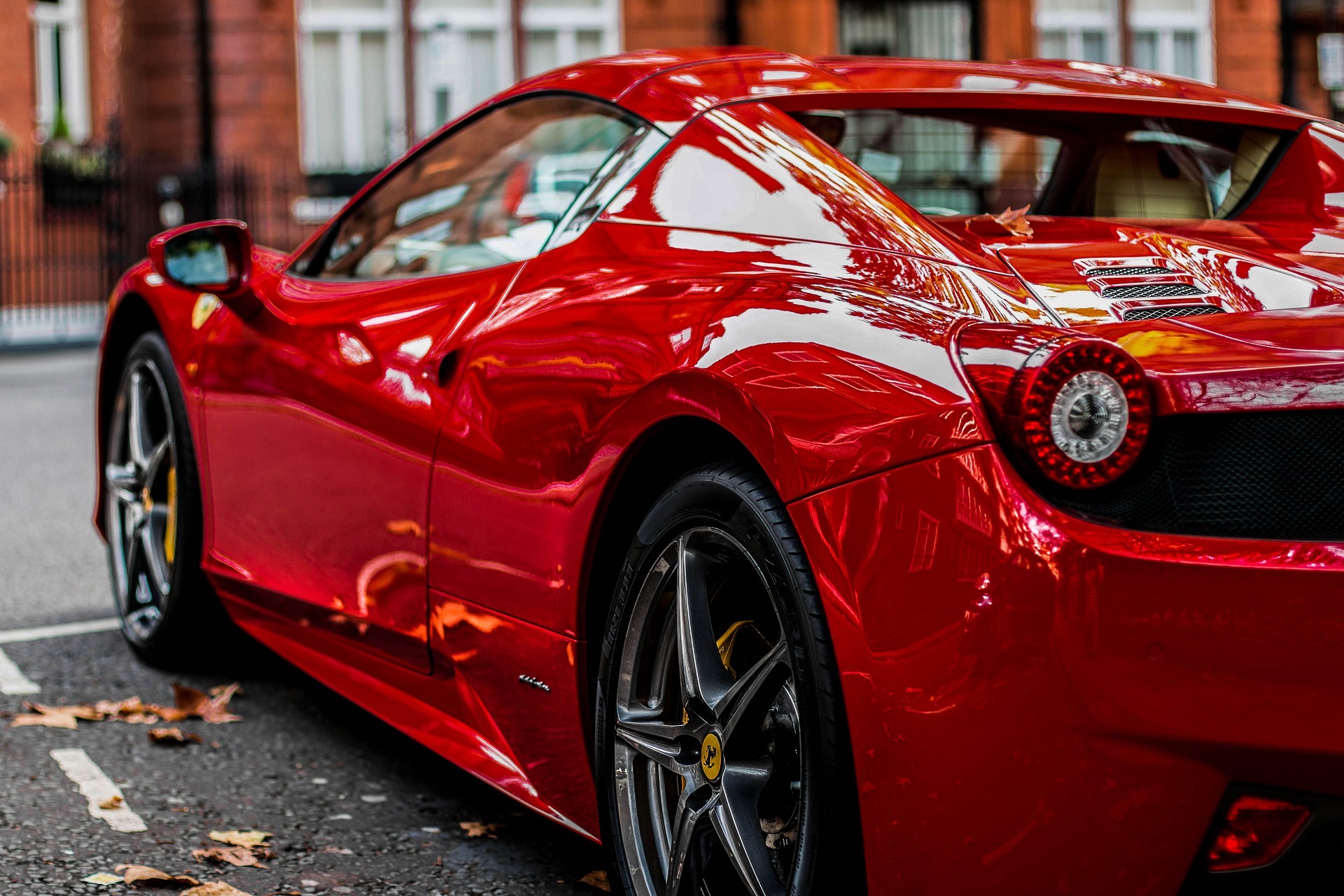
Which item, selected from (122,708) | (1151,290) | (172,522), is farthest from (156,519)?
(1151,290)

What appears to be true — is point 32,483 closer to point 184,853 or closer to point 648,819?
point 184,853

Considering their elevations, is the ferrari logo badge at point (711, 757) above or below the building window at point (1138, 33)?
below

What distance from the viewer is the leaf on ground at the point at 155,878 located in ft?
9.61

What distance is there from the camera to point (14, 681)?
4.38 m

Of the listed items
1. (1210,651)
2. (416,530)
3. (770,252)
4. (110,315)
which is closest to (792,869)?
(1210,651)

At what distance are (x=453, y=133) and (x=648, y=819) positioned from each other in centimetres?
166

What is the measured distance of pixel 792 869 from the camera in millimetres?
2162

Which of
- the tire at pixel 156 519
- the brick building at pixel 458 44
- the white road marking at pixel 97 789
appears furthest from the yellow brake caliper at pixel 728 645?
the brick building at pixel 458 44

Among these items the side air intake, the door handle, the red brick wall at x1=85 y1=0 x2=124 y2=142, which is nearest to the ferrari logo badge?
the side air intake

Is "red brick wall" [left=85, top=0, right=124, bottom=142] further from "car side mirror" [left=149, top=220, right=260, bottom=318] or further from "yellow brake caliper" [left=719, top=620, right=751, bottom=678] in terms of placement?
"yellow brake caliper" [left=719, top=620, right=751, bottom=678]

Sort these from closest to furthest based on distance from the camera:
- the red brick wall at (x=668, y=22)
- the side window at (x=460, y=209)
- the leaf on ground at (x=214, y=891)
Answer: the leaf on ground at (x=214, y=891) < the side window at (x=460, y=209) < the red brick wall at (x=668, y=22)

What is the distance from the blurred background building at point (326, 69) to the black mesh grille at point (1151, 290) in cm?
1614

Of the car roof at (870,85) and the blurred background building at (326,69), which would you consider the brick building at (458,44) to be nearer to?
the blurred background building at (326,69)

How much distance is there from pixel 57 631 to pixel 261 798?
70.8 inches
